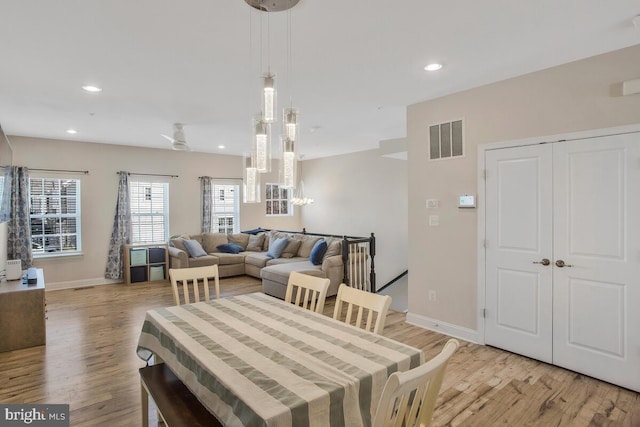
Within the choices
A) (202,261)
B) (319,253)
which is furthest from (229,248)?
(319,253)

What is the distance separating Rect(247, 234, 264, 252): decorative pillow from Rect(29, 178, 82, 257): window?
3.12 metres

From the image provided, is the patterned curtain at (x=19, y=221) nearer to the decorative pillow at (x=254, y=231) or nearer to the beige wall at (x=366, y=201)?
the decorative pillow at (x=254, y=231)

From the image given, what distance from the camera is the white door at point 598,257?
2.70 m

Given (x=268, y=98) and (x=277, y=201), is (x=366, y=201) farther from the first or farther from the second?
(x=268, y=98)

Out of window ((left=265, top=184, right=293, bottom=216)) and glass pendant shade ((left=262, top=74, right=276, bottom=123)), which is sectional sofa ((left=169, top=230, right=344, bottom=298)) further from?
glass pendant shade ((left=262, top=74, right=276, bottom=123))

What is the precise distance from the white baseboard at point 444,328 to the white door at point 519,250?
146mm

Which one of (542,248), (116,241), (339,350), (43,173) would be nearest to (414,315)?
(542,248)

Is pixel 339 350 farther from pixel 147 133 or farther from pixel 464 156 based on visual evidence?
pixel 147 133

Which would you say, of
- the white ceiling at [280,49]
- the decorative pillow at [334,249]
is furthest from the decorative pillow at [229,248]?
the white ceiling at [280,49]

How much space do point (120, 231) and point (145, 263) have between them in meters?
0.74

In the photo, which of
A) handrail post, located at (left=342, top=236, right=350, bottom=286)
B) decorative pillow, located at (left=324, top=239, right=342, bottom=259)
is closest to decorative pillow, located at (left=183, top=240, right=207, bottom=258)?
decorative pillow, located at (left=324, top=239, right=342, bottom=259)

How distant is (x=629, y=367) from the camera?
8.87 ft

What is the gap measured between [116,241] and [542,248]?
668cm

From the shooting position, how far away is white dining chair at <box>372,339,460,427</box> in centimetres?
102
